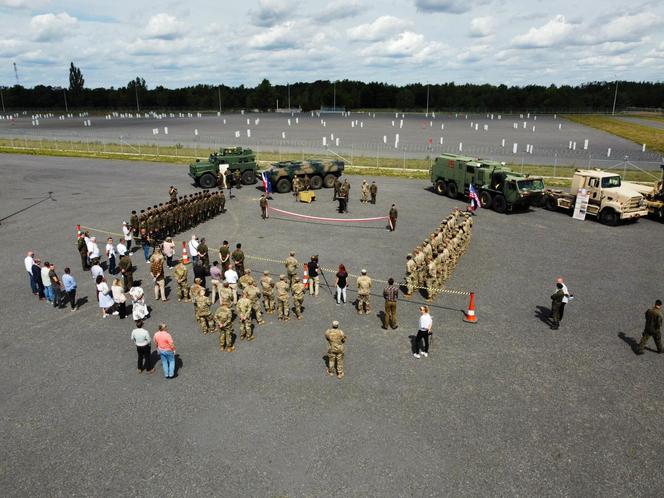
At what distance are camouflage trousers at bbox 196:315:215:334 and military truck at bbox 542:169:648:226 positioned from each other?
786 inches

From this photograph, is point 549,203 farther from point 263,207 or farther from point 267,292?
point 267,292

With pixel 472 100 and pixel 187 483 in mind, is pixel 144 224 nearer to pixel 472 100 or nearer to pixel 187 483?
pixel 187 483

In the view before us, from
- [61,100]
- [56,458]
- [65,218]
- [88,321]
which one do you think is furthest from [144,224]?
[61,100]

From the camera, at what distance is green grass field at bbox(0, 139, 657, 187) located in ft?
118

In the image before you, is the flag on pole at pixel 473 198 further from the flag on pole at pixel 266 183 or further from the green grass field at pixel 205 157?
the flag on pole at pixel 266 183

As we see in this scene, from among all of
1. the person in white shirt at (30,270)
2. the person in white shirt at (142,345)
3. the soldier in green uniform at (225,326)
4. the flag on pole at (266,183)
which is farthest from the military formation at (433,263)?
the flag on pole at (266,183)

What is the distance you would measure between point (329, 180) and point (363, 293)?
62.2 feet

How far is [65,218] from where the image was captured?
23562 millimetres

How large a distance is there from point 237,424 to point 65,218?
19.7m

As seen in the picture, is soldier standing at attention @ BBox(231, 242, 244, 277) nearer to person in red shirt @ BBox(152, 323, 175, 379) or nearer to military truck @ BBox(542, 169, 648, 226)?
person in red shirt @ BBox(152, 323, 175, 379)

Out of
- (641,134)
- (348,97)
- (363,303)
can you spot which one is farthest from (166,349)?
(348,97)

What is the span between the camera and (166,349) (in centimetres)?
982

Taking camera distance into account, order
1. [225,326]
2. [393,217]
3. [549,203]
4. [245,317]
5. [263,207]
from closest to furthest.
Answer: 1. [225,326]
2. [245,317]
3. [393,217]
4. [263,207]
5. [549,203]

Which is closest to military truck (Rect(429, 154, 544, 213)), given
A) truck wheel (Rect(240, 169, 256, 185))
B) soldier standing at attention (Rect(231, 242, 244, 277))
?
truck wheel (Rect(240, 169, 256, 185))
